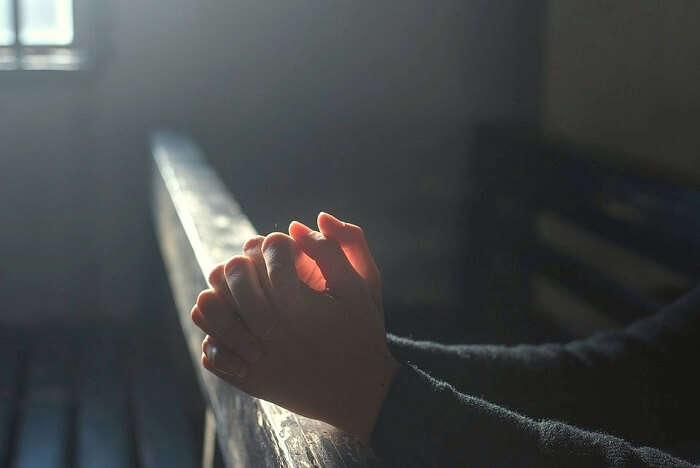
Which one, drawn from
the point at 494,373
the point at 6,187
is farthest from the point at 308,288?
the point at 6,187

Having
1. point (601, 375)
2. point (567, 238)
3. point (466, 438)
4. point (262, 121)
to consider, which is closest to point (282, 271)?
point (466, 438)

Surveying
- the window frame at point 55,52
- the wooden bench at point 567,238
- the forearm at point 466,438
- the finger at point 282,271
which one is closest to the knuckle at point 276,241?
the finger at point 282,271

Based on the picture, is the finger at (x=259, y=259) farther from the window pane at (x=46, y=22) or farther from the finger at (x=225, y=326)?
the window pane at (x=46, y=22)

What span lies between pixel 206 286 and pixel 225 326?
505 mm

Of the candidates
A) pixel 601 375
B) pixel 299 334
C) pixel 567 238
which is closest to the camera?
pixel 299 334

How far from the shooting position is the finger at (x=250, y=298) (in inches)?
28.5

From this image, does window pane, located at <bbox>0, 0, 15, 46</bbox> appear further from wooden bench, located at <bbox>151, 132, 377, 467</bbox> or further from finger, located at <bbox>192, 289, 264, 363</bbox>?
finger, located at <bbox>192, 289, 264, 363</bbox>

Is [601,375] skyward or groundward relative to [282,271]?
groundward

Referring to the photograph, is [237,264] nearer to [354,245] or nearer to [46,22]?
[354,245]

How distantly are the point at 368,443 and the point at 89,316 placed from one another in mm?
2321

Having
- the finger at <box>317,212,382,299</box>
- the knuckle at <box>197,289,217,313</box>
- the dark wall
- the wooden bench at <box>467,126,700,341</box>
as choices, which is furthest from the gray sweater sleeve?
the dark wall

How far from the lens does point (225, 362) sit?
74 cm

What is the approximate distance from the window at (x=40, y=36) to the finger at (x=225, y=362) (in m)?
2.19

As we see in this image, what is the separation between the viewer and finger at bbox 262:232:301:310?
0.72 meters
